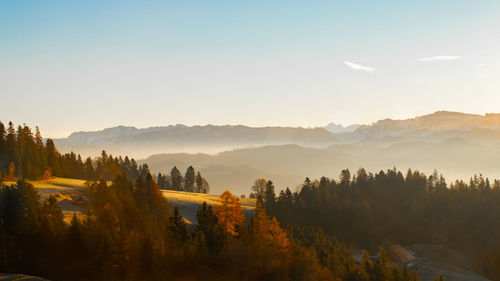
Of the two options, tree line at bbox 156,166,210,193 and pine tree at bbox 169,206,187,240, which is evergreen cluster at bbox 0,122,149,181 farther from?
pine tree at bbox 169,206,187,240

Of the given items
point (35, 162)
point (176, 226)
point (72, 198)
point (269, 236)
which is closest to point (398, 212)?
point (269, 236)

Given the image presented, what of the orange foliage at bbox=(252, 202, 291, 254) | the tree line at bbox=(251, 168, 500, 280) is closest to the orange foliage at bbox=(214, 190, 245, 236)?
the orange foliage at bbox=(252, 202, 291, 254)

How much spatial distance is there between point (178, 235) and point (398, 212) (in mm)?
112122

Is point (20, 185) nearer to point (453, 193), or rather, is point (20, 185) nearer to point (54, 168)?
point (54, 168)

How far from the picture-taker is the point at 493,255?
387 ft

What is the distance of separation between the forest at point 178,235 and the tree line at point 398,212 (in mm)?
494

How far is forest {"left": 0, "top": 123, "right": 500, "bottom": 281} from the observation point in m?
45.4

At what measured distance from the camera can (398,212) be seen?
143125mm

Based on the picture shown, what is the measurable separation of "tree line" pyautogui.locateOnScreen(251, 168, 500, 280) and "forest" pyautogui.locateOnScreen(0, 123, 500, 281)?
0.49 metres

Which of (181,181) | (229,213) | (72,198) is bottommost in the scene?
(181,181)

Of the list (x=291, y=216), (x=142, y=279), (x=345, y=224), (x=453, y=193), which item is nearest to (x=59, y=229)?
(x=142, y=279)

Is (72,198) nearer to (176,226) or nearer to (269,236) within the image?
(176,226)

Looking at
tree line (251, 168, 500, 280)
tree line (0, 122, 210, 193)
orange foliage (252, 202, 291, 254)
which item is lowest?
tree line (251, 168, 500, 280)

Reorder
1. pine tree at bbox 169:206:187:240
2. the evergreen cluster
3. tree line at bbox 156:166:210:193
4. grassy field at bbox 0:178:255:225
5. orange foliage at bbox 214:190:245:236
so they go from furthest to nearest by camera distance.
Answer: tree line at bbox 156:166:210:193 → the evergreen cluster → grassy field at bbox 0:178:255:225 → orange foliage at bbox 214:190:245:236 → pine tree at bbox 169:206:187:240
